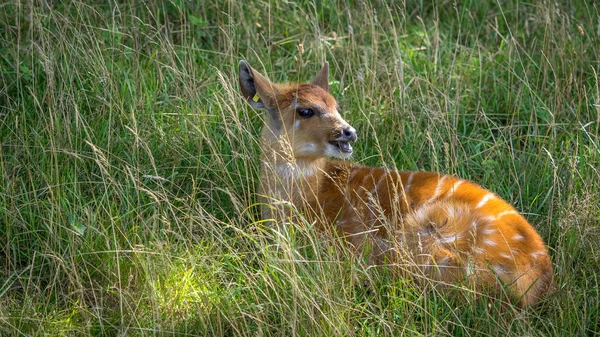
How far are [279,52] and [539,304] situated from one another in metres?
3.03

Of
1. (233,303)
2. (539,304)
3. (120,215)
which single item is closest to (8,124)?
(120,215)

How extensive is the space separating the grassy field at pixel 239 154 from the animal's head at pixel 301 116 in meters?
0.21

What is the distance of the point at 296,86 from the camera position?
5.83 metres

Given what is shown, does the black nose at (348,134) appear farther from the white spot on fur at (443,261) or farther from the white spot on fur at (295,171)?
the white spot on fur at (443,261)

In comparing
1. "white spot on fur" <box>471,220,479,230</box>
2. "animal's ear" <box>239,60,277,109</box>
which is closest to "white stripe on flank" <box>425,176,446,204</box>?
"white spot on fur" <box>471,220,479,230</box>

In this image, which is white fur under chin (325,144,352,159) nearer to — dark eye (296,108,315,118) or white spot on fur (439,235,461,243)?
dark eye (296,108,315,118)

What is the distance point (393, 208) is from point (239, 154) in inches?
40.6

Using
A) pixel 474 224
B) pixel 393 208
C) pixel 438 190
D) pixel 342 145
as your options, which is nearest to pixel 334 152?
pixel 342 145

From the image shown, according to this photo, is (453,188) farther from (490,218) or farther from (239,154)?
(239,154)

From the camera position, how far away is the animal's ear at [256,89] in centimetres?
571

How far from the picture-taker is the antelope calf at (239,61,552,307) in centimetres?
469

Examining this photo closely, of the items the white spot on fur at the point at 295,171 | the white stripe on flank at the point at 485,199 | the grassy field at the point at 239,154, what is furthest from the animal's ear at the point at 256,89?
the white stripe on flank at the point at 485,199

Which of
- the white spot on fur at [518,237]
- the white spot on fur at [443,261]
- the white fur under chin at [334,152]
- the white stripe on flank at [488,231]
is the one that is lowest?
the white spot on fur at [443,261]

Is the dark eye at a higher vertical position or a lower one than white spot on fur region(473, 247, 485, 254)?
higher
